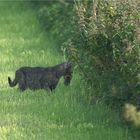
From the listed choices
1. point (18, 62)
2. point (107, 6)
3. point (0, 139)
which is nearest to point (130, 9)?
point (107, 6)

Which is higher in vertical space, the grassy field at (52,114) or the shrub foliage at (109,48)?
the shrub foliage at (109,48)

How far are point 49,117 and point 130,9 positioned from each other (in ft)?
7.23

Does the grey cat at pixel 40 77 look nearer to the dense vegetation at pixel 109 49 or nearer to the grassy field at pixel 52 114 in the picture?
the grassy field at pixel 52 114

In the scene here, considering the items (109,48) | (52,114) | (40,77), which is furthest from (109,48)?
(40,77)

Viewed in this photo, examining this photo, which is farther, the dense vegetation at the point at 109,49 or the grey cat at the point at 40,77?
the grey cat at the point at 40,77

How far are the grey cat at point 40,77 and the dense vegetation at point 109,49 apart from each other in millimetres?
1139

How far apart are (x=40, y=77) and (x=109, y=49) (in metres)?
Result: 2.44

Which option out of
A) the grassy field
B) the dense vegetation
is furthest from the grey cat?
the dense vegetation

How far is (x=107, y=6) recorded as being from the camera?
10305mm

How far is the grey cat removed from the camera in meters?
12.3

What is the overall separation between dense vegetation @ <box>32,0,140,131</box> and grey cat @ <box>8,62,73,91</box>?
1139mm

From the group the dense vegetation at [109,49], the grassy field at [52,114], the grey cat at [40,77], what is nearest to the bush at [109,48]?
the dense vegetation at [109,49]

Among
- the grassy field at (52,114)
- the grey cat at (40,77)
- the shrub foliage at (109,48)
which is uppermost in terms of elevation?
the shrub foliage at (109,48)

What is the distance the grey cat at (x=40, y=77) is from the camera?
40.2 feet
